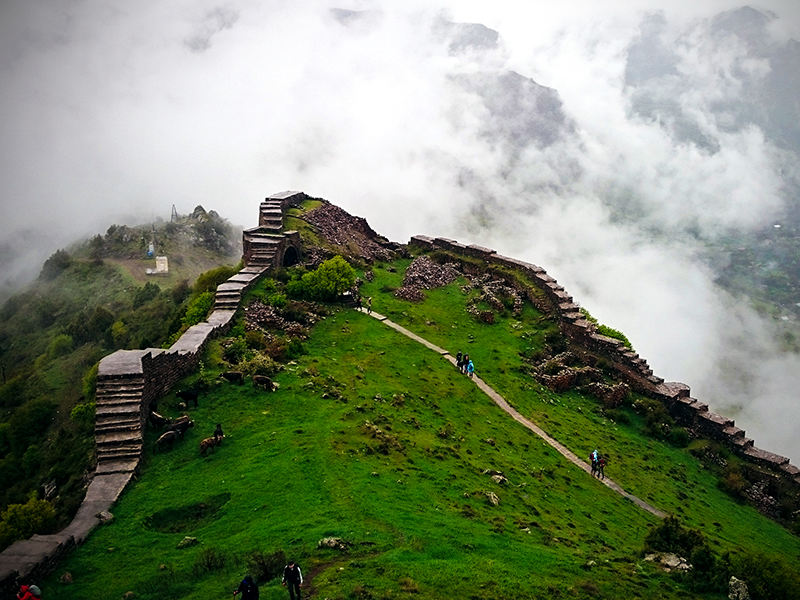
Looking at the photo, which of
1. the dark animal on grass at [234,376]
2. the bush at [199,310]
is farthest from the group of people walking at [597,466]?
the bush at [199,310]

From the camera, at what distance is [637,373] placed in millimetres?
35281

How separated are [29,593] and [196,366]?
12680mm

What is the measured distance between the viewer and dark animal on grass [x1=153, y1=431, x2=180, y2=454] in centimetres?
2066

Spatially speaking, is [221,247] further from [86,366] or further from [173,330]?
[173,330]

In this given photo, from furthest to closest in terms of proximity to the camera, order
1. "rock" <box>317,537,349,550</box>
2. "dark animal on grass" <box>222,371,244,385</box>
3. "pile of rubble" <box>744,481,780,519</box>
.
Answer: "pile of rubble" <box>744,481,780,519</box> → "dark animal on grass" <box>222,371,244,385</box> → "rock" <box>317,537,349,550</box>

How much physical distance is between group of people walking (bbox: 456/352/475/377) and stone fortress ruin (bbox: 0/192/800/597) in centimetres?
889

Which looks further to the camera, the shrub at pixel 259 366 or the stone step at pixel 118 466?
the shrub at pixel 259 366

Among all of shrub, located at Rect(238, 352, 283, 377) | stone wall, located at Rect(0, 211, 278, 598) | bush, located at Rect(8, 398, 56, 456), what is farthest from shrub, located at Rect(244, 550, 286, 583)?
bush, located at Rect(8, 398, 56, 456)

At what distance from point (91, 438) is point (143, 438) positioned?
10.0 feet

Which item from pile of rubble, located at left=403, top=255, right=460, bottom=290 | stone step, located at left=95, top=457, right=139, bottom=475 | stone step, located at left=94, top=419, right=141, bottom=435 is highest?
pile of rubble, located at left=403, top=255, right=460, bottom=290

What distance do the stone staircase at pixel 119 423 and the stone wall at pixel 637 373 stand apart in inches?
996

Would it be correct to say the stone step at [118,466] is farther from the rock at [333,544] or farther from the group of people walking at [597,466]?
the group of people walking at [597,466]

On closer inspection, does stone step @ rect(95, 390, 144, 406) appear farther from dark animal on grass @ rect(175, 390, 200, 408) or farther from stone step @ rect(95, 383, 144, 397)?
dark animal on grass @ rect(175, 390, 200, 408)

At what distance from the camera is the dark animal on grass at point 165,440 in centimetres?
2066
